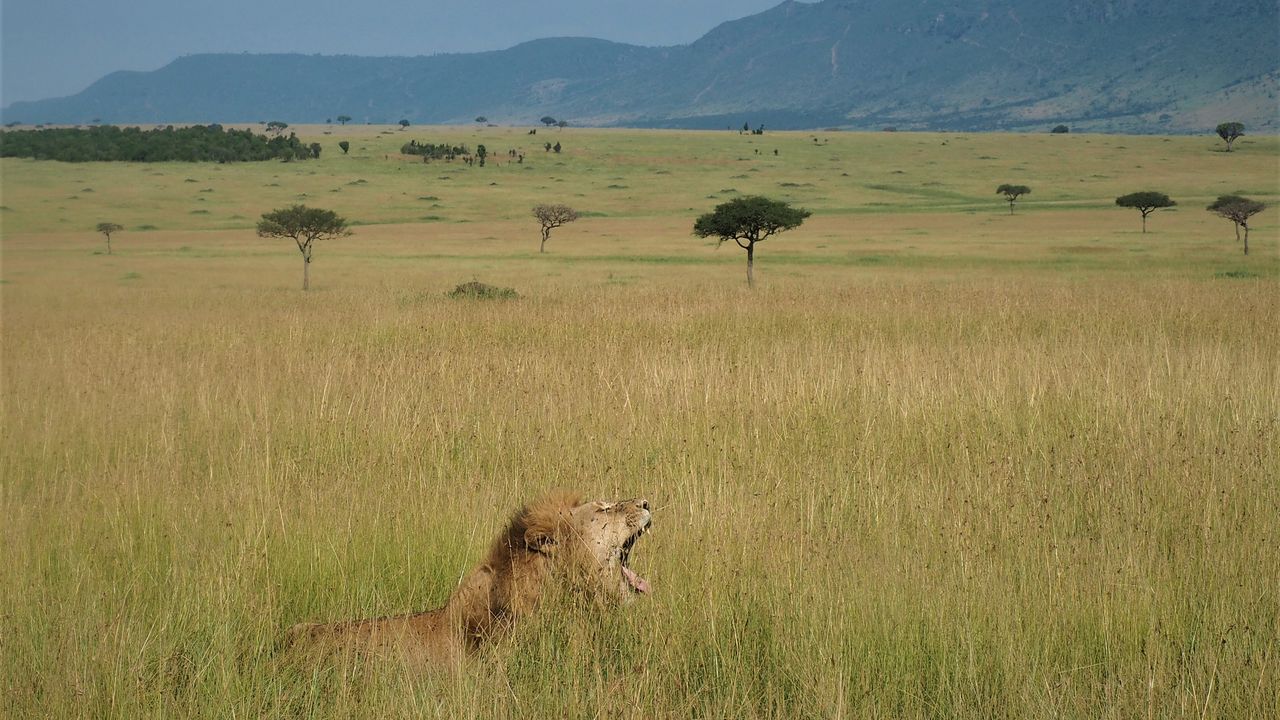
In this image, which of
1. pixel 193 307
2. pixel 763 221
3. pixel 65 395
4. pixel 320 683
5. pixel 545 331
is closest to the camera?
pixel 320 683

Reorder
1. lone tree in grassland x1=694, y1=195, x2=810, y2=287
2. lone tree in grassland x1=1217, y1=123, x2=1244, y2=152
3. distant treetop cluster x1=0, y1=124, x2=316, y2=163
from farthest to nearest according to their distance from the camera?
lone tree in grassland x1=1217, y1=123, x2=1244, y2=152, distant treetop cluster x1=0, y1=124, x2=316, y2=163, lone tree in grassland x1=694, y1=195, x2=810, y2=287

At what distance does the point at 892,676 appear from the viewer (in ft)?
11.5

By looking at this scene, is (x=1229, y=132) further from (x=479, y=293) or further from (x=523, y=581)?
(x=523, y=581)

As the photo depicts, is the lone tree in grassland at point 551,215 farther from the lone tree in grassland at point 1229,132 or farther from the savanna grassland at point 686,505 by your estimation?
the lone tree in grassland at point 1229,132

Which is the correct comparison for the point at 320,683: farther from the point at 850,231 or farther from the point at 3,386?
the point at 850,231

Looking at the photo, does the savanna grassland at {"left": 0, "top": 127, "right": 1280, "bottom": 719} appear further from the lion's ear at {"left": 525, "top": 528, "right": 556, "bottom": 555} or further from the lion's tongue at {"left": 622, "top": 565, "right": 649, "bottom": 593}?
the lion's ear at {"left": 525, "top": 528, "right": 556, "bottom": 555}

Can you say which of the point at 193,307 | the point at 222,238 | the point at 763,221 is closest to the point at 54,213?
the point at 222,238

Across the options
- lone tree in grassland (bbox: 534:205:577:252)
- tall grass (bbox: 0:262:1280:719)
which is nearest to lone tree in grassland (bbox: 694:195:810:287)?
lone tree in grassland (bbox: 534:205:577:252)

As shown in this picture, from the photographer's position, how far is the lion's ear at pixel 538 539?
11.3ft

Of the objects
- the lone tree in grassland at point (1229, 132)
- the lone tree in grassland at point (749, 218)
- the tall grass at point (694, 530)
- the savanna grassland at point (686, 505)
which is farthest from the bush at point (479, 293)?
the lone tree in grassland at point (1229, 132)

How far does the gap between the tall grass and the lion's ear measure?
27 cm

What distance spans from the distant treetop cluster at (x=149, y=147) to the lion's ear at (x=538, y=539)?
11795cm

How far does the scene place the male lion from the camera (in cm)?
340

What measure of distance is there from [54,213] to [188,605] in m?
75.9
